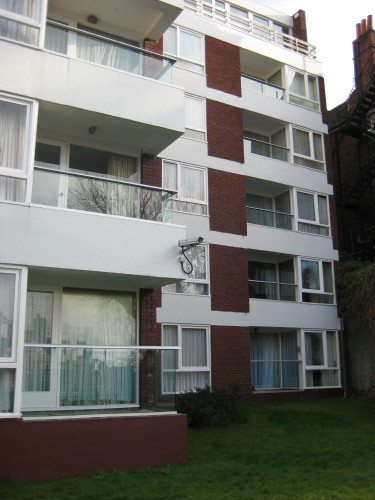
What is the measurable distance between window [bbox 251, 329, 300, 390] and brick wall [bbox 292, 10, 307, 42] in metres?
13.0

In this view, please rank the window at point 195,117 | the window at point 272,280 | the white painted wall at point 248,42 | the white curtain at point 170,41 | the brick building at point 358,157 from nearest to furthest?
the window at point 195,117, the white curtain at point 170,41, the white painted wall at point 248,42, the window at point 272,280, the brick building at point 358,157

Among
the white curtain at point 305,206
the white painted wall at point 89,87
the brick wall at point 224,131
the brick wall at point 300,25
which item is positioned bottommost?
the white painted wall at point 89,87

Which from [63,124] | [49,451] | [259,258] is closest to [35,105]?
[63,124]

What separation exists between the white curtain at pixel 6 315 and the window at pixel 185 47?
12.0 metres

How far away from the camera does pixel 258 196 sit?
2142 centimetres

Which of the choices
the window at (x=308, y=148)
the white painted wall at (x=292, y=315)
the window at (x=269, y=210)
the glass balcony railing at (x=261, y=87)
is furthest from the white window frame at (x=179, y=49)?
the white painted wall at (x=292, y=315)

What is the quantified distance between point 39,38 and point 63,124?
64.8 inches

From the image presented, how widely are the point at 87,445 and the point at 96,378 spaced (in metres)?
1.10

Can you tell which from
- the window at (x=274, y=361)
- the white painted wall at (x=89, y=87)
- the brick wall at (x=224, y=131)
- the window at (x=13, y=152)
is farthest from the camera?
the window at (x=274, y=361)

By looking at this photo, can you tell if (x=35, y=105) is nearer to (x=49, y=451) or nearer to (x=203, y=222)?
(x=49, y=451)

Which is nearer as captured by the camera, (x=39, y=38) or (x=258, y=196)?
(x=39, y=38)

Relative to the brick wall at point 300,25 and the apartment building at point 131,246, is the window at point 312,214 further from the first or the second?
the brick wall at point 300,25

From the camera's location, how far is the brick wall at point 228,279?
692 inches

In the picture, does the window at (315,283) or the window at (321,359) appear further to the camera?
the window at (315,283)
